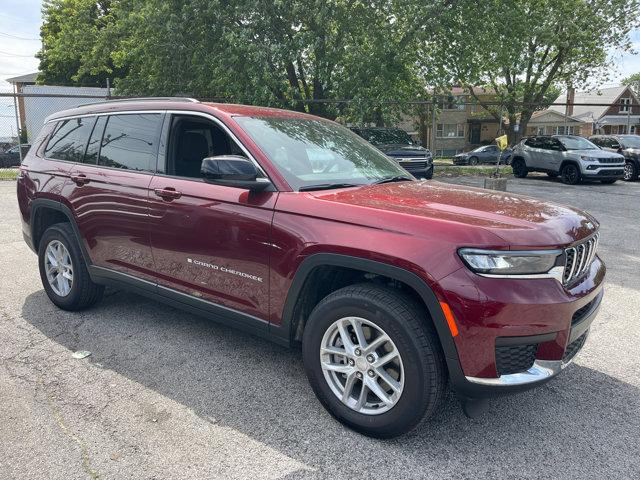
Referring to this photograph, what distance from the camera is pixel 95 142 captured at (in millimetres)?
4375

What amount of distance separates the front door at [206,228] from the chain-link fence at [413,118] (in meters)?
10.1

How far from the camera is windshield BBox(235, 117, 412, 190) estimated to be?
3.35 metres

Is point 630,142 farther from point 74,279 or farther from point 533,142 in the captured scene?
point 74,279

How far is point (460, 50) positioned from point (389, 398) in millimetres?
16940

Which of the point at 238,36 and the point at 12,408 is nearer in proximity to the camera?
the point at 12,408

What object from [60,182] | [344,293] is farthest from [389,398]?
[60,182]

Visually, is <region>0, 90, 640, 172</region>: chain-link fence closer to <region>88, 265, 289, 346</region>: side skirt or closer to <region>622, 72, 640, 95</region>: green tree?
<region>88, 265, 289, 346</region>: side skirt

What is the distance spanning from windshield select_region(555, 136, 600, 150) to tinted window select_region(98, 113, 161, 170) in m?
16.2

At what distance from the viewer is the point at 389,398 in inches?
107

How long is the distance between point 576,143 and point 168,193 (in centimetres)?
1680

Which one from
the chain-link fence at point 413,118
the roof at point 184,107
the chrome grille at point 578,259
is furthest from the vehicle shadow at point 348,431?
the chain-link fence at point 413,118

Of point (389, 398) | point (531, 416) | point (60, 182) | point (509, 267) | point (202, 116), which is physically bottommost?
point (531, 416)

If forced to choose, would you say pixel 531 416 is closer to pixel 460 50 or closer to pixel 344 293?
pixel 344 293

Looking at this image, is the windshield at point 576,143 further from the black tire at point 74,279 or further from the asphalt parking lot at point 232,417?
the black tire at point 74,279
